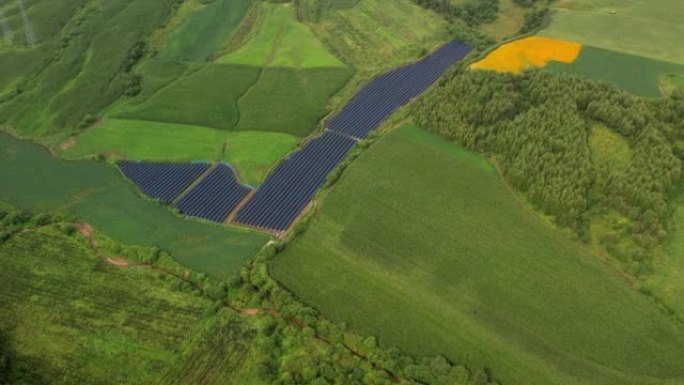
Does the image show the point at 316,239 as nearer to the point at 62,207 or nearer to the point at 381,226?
the point at 381,226

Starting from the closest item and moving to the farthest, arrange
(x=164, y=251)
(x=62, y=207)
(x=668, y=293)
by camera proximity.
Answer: (x=668, y=293)
(x=164, y=251)
(x=62, y=207)

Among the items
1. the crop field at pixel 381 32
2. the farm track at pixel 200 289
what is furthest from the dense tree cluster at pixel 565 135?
the farm track at pixel 200 289

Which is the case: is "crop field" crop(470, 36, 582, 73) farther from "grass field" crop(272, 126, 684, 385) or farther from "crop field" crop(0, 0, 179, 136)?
"crop field" crop(0, 0, 179, 136)

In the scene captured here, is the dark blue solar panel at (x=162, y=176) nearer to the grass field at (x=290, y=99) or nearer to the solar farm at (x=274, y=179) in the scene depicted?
the solar farm at (x=274, y=179)

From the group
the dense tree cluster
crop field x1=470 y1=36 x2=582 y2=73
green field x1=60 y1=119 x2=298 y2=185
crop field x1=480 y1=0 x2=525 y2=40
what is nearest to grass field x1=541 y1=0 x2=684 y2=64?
crop field x1=470 y1=36 x2=582 y2=73

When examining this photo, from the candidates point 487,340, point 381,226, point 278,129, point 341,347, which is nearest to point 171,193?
point 278,129

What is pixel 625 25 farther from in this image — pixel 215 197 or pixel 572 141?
pixel 215 197

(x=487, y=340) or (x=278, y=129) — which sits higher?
(x=278, y=129)
